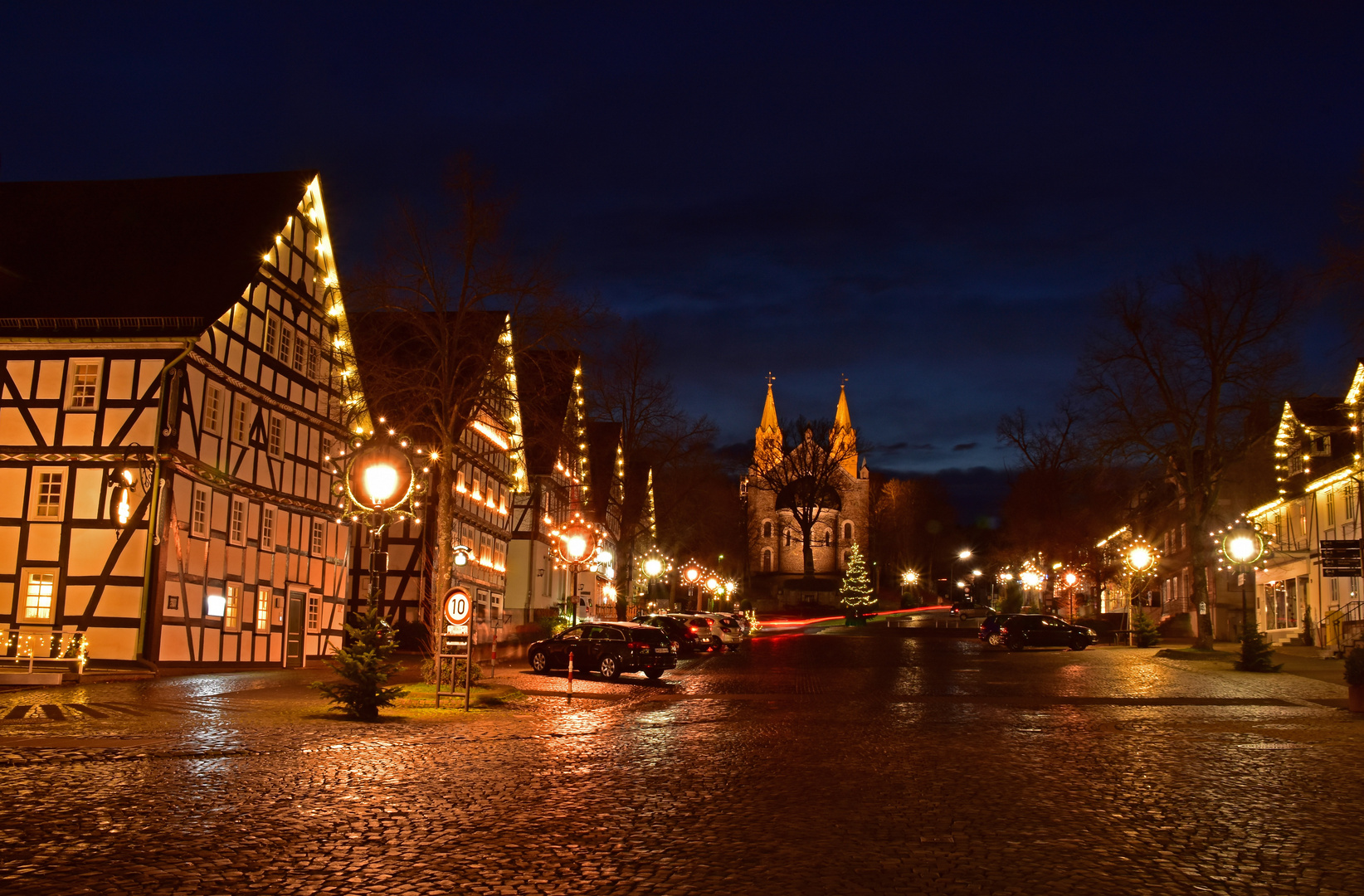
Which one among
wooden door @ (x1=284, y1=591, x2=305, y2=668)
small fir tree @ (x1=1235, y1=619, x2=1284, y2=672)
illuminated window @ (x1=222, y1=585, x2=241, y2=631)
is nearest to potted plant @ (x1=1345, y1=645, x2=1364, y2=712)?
small fir tree @ (x1=1235, y1=619, x2=1284, y2=672)

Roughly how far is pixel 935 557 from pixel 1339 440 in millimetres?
90750

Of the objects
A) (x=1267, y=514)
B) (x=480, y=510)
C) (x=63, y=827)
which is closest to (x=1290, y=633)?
(x=1267, y=514)

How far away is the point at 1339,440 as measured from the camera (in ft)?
145

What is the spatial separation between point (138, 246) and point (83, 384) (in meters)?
4.47

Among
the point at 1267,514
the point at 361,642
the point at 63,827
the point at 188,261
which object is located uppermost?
the point at 188,261

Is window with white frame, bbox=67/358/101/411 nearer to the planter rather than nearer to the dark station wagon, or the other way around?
the planter

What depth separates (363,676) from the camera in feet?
60.8

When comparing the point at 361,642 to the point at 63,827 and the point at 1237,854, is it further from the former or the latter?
the point at 1237,854

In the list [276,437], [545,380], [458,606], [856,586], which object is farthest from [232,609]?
[856,586]

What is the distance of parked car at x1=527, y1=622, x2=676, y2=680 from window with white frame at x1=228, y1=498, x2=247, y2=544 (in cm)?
882

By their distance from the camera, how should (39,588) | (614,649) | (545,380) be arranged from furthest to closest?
(614,649), (39,588), (545,380)

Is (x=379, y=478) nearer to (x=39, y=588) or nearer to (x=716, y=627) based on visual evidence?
(x=39, y=588)

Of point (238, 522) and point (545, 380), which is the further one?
point (238, 522)

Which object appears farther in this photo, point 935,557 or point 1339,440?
point 935,557
